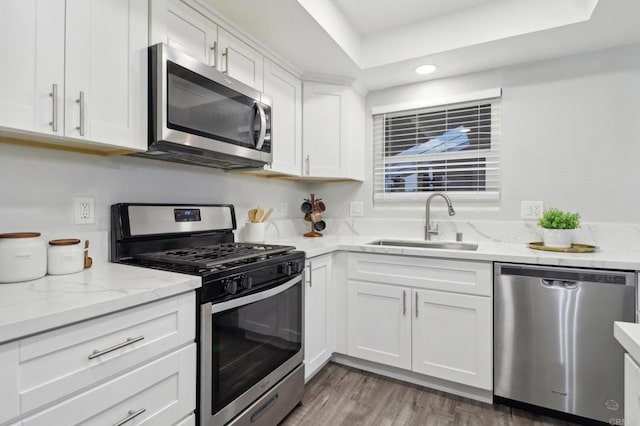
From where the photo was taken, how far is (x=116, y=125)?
4.12 ft

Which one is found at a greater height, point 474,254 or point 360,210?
point 360,210

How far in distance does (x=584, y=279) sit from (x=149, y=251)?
2166 mm

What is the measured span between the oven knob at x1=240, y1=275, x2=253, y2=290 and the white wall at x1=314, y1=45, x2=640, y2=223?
1.78m

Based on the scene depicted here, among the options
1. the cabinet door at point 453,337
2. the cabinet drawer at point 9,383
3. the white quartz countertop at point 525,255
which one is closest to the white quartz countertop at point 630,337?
the white quartz countertop at point 525,255

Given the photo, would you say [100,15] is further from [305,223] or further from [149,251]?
[305,223]

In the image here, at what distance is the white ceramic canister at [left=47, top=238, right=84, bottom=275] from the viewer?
1213 millimetres

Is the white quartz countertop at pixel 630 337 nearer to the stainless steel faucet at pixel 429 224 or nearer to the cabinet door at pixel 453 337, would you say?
the cabinet door at pixel 453 337

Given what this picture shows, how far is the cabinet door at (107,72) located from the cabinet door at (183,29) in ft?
0.17

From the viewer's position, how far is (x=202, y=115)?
1.53 metres

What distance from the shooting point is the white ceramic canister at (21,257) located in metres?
1.09

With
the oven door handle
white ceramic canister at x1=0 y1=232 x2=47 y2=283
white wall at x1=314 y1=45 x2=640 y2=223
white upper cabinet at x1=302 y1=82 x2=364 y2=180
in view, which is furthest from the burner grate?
white wall at x1=314 y1=45 x2=640 y2=223

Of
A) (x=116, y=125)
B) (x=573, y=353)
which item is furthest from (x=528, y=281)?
(x=116, y=125)

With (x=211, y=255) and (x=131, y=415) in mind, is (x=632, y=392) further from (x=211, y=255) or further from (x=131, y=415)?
(x=211, y=255)

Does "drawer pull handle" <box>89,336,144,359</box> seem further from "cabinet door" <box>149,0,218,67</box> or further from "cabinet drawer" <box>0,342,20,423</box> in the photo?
"cabinet door" <box>149,0,218,67</box>
